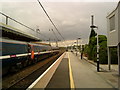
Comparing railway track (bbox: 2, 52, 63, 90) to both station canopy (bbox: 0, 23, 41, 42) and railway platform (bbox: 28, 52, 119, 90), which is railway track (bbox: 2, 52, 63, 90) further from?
station canopy (bbox: 0, 23, 41, 42)

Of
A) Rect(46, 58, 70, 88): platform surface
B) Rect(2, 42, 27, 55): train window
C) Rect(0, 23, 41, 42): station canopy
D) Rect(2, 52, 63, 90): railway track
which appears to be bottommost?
Rect(2, 52, 63, 90): railway track

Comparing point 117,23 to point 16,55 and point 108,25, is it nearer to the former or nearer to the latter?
point 108,25

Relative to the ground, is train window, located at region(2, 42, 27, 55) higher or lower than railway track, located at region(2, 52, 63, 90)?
higher

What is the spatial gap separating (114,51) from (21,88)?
52.0 feet

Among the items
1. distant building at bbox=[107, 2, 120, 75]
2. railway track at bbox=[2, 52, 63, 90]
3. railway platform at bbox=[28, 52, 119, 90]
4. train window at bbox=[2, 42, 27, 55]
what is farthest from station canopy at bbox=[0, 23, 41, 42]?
distant building at bbox=[107, 2, 120, 75]

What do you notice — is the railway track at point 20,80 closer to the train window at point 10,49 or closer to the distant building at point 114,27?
the train window at point 10,49

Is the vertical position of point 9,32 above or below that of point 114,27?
below

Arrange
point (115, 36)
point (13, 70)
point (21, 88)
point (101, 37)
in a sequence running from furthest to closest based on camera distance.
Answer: point (101, 37) → point (13, 70) → point (115, 36) → point (21, 88)

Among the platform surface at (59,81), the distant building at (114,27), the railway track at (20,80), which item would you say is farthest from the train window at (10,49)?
the distant building at (114,27)

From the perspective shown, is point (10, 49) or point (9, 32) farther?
point (9, 32)

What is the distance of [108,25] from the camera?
48.1 feet

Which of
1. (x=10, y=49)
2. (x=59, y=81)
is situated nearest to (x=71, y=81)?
(x=59, y=81)

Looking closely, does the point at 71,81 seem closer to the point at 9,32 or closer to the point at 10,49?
the point at 10,49

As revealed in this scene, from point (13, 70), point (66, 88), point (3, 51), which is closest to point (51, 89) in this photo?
point (66, 88)
